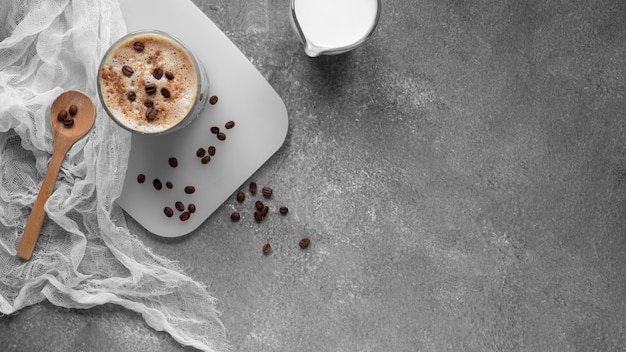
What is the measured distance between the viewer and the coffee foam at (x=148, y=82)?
46.6 inches

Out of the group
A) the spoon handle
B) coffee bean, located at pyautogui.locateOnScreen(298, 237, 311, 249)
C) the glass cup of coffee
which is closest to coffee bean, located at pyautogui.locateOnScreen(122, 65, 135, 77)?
the glass cup of coffee

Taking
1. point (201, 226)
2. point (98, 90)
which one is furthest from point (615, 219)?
point (98, 90)

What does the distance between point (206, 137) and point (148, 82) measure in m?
0.18

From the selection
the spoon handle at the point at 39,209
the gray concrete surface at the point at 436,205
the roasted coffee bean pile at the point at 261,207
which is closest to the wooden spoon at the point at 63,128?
the spoon handle at the point at 39,209

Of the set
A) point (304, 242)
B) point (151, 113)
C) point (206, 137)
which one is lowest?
point (304, 242)

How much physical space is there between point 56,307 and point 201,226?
13.4 inches

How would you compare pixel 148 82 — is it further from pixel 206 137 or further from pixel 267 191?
pixel 267 191

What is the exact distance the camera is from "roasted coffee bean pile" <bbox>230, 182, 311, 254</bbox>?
133 centimetres

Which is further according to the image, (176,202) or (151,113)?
(176,202)

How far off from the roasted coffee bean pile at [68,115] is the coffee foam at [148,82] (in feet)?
0.36

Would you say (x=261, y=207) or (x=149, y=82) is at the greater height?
(x=149, y=82)

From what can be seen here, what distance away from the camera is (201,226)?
1351 mm

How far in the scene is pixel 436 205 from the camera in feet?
4.44

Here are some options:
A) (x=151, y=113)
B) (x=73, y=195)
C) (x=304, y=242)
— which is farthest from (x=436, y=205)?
(x=73, y=195)
